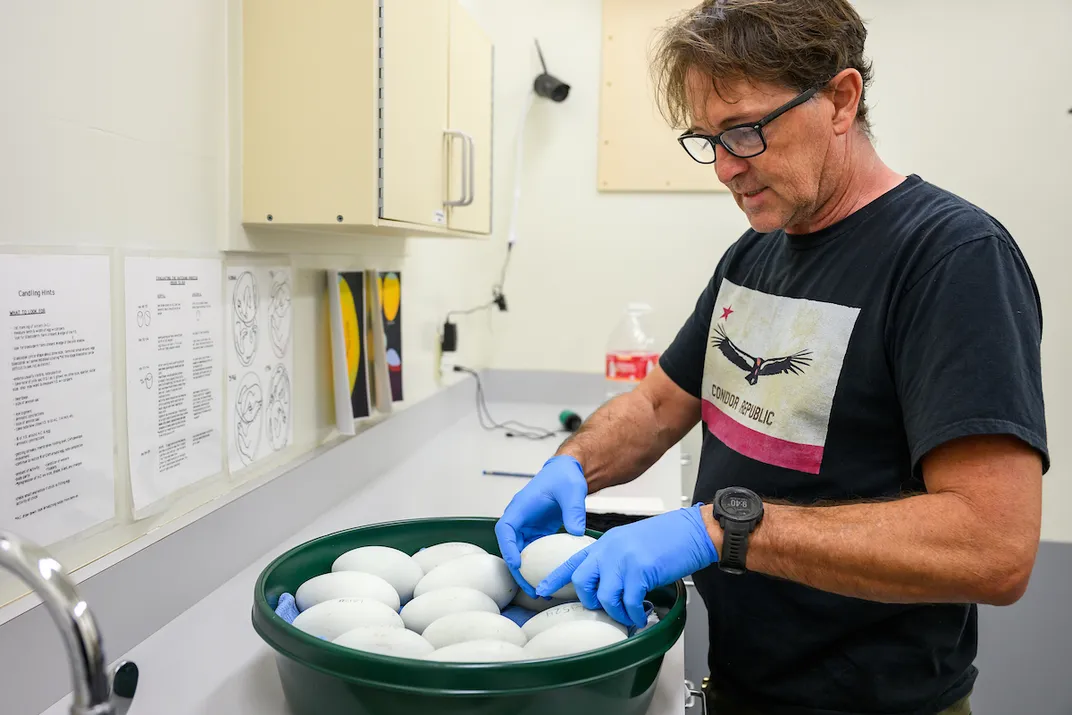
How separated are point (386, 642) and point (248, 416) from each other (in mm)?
783

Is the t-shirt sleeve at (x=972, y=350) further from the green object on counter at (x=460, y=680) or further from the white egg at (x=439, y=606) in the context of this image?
the white egg at (x=439, y=606)

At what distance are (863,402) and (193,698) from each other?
0.91 metres

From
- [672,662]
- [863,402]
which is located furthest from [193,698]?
[863,402]

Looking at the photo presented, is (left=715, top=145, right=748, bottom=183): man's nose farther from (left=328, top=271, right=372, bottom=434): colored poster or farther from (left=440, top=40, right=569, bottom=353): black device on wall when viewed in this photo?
(left=440, top=40, right=569, bottom=353): black device on wall

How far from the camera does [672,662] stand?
106 cm

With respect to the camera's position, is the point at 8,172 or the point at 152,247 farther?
the point at 152,247

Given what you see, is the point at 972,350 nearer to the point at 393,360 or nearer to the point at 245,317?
the point at 245,317

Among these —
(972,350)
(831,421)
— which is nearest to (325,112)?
(831,421)

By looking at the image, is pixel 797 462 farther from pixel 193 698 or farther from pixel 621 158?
pixel 621 158

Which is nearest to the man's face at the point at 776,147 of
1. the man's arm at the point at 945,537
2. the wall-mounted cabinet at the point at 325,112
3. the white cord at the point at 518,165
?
the man's arm at the point at 945,537

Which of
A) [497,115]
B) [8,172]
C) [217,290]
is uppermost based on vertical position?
[497,115]

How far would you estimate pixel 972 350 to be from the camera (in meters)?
0.93

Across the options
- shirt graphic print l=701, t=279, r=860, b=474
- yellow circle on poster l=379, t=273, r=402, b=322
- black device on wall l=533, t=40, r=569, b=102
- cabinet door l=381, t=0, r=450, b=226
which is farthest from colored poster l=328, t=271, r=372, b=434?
black device on wall l=533, t=40, r=569, b=102

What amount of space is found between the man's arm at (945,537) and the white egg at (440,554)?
41 centimetres
